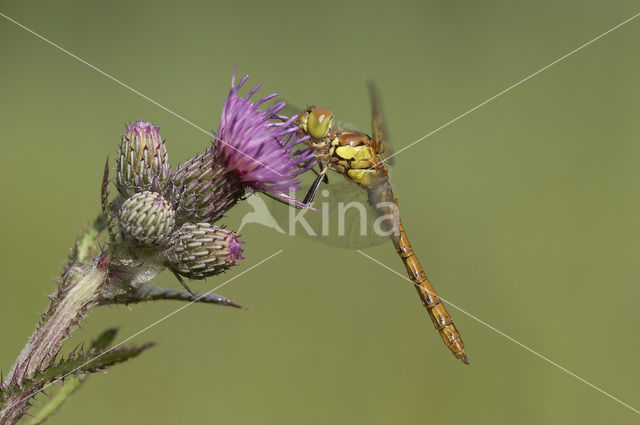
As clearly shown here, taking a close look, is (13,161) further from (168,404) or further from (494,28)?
(494,28)

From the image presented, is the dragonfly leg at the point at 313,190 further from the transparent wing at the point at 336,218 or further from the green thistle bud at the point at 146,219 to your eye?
the green thistle bud at the point at 146,219

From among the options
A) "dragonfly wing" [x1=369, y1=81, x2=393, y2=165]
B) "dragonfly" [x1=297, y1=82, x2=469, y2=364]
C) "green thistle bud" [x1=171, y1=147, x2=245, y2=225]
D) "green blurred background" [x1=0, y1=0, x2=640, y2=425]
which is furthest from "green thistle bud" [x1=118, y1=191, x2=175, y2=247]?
"green blurred background" [x1=0, y1=0, x2=640, y2=425]

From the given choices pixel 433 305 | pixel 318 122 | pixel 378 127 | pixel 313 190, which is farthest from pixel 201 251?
pixel 433 305

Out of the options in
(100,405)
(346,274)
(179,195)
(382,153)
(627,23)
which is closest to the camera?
(179,195)

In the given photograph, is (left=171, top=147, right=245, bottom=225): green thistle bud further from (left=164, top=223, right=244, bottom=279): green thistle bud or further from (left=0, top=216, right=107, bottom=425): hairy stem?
(left=0, top=216, right=107, bottom=425): hairy stem

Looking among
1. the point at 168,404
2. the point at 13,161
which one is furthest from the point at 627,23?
the point at 13,161

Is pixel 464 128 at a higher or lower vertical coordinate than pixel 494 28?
lower

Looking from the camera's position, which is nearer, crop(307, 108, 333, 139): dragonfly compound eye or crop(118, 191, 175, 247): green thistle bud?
crop(118, 191, 175, 247): green thistle bud
